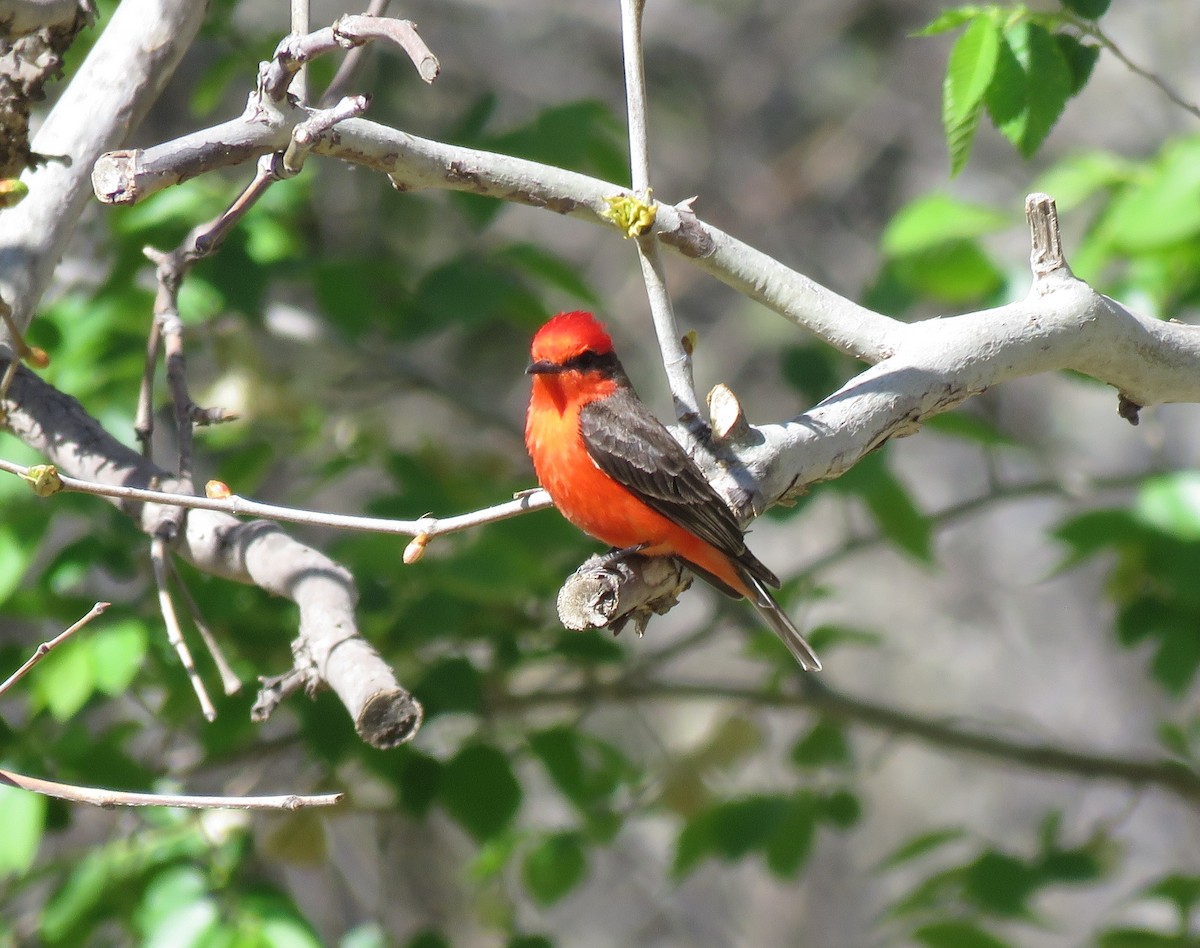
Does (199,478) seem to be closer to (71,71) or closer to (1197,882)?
(71,71)

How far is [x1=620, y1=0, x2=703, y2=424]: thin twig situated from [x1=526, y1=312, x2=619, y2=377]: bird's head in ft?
5.55

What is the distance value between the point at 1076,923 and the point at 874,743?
8.09 feet

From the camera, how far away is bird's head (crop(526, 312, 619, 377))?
4836 millimetres

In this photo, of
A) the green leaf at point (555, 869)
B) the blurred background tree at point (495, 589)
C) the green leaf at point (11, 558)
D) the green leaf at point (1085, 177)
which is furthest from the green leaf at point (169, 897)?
the green leaf at point (1085, 177)

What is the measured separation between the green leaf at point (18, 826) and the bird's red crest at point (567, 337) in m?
2.27

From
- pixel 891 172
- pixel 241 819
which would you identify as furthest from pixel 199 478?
pixel 891 172

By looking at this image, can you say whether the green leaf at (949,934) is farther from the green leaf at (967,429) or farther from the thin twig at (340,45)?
the thin twig at (340,45)

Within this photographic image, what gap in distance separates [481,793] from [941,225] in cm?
281

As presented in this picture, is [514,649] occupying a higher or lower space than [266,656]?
higher

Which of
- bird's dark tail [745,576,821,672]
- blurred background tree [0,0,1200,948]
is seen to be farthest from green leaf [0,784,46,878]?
bird's dark tail [745,576,821,672]

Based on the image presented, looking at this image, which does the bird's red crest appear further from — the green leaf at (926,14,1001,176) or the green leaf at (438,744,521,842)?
the green leaf at (926,14,1001,176)

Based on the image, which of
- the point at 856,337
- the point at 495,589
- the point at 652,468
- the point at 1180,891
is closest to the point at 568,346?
the point at 652,468

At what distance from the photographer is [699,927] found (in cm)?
1242

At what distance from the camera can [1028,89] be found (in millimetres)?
3572
